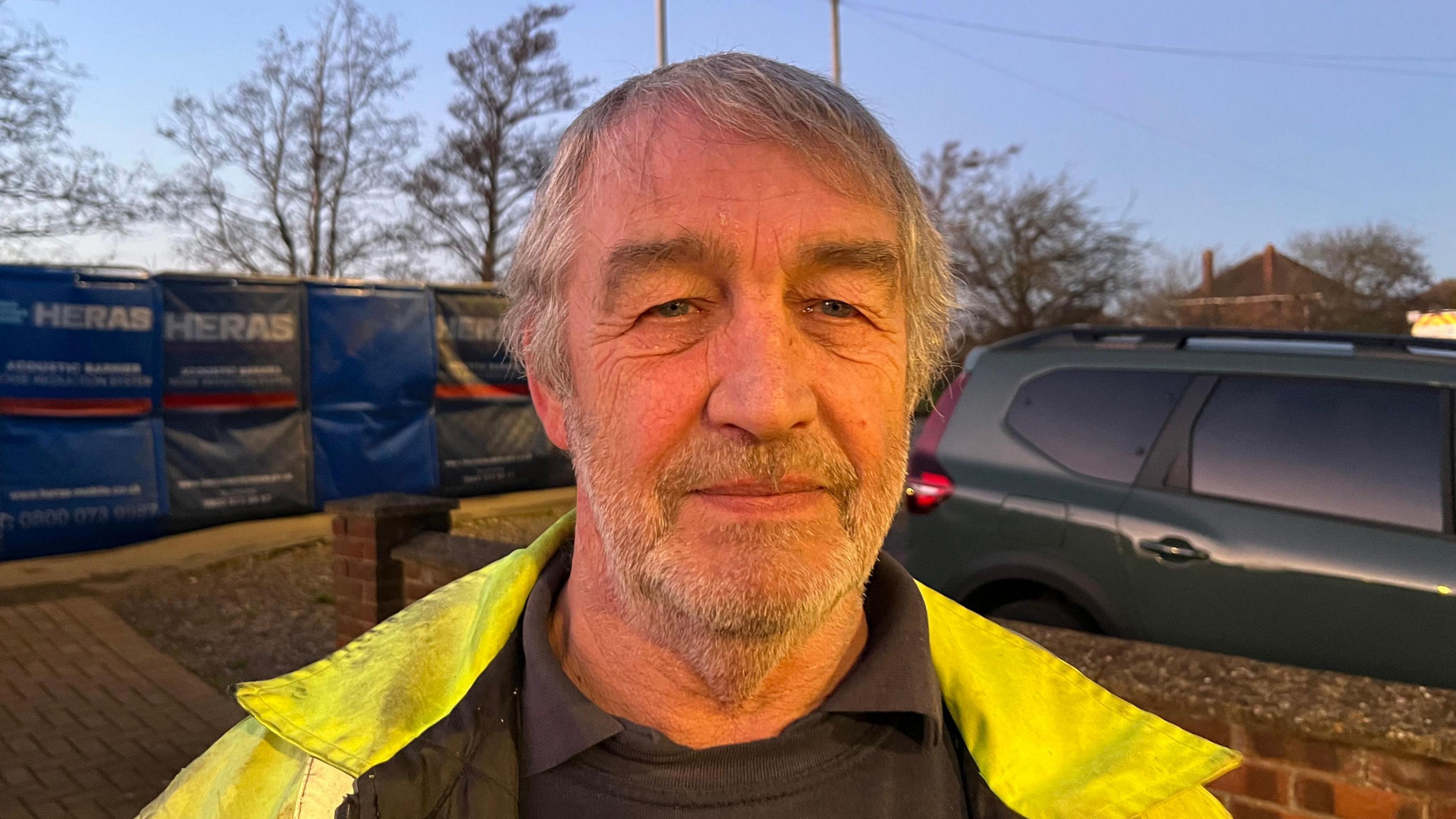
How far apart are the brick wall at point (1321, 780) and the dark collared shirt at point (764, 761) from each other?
1169mm

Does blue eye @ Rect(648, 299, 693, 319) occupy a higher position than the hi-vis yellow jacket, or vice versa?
blue eye @ Rect(648, 299, 693, 319)

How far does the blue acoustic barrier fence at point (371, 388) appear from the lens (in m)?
9.84

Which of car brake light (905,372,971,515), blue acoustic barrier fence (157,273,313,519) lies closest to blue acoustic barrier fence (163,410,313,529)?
blue acoustic barrier fence (157,273,313,519)

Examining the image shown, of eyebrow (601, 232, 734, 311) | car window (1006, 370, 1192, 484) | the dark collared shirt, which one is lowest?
the dark collared shirt

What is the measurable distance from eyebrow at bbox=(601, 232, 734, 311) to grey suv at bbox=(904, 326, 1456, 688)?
9.55 feet

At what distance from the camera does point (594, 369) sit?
142 centimetres

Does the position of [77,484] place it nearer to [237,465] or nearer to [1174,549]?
[237,465]

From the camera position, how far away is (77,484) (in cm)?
805

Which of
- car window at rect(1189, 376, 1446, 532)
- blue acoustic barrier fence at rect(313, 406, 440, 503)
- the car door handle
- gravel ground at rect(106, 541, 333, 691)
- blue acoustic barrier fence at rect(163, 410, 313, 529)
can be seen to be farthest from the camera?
blue acoustic barrier fence at rect(313, 406, 440, 503)

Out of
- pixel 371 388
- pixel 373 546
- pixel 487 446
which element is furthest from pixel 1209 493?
pixel 487 446

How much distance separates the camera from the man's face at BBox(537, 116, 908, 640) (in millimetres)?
1305

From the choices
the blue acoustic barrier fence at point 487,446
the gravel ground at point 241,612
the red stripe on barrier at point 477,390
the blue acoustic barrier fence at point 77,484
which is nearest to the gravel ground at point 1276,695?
the gravel ground at point 241,612

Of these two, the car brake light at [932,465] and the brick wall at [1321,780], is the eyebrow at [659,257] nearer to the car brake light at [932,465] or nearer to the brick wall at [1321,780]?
the brick wall at [1321,780]

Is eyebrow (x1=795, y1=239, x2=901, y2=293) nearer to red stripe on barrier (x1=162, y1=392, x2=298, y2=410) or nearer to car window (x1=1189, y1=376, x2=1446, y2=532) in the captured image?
car window (x1=1189, y1=376, x2=1446, y2=532)
